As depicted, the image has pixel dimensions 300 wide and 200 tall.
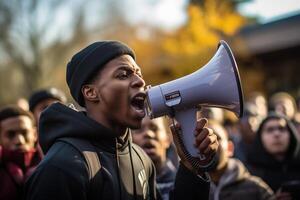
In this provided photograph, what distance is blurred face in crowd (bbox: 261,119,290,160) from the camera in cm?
499

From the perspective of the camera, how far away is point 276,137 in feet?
16.4

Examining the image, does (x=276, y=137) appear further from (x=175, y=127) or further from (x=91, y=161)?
(x=91, y=161)

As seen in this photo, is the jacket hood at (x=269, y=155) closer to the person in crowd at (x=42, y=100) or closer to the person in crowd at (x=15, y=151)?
the person in crowd at (x=42, y=100)

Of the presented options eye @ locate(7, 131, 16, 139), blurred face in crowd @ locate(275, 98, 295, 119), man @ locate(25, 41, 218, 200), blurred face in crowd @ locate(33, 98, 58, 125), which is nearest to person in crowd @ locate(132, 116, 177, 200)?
eye @ locate(7, 131, 16, 139)

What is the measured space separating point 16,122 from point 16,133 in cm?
9

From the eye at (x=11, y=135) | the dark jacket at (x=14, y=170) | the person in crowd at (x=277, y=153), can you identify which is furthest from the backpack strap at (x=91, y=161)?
the person in crowd at (x=277, y=153)

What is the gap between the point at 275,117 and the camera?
5086 millimetres

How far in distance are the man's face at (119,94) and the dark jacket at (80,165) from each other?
0.09 meters

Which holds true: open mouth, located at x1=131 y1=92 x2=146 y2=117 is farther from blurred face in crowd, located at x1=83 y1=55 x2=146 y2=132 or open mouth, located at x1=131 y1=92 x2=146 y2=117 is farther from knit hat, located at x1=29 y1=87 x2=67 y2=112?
knit hat, located at x1=29 y1=87 x2=67 y2=112

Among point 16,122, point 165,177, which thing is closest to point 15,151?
point 16,122

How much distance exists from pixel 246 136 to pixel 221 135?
2.35 m

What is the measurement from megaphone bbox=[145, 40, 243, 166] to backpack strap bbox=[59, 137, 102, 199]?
14.3 inches

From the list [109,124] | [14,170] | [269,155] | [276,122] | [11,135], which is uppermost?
[109,124]

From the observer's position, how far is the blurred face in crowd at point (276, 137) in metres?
4.99
